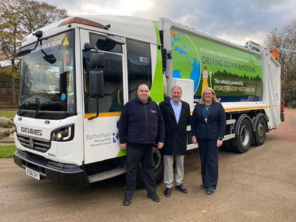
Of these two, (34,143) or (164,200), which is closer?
(34,143)

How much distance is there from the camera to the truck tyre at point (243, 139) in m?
7.10

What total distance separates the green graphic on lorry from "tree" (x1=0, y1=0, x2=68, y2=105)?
21.7 meters

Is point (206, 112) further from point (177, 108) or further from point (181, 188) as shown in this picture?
point (181, 188)

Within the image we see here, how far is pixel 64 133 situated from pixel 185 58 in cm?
292

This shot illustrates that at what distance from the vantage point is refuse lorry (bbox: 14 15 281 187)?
3.43 m

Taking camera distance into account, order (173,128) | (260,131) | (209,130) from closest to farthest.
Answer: (173,128), (209,130), (260,131)

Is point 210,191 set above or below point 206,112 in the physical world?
below

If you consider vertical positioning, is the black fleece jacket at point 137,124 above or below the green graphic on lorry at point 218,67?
below

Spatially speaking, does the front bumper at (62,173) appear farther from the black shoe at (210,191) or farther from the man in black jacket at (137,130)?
the black shoe at (210,191)

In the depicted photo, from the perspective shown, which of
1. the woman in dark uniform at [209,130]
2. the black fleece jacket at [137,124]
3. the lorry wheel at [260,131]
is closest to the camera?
the black fleece jacket at [137,124]

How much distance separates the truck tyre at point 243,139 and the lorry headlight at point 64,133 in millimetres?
5025

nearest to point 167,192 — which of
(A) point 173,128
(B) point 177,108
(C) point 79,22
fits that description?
(A) point 173,128

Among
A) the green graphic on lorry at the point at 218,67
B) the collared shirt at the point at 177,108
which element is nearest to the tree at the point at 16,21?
the green graphic on lorry at the point at 218,67

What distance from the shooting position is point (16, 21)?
24562 millimetres
